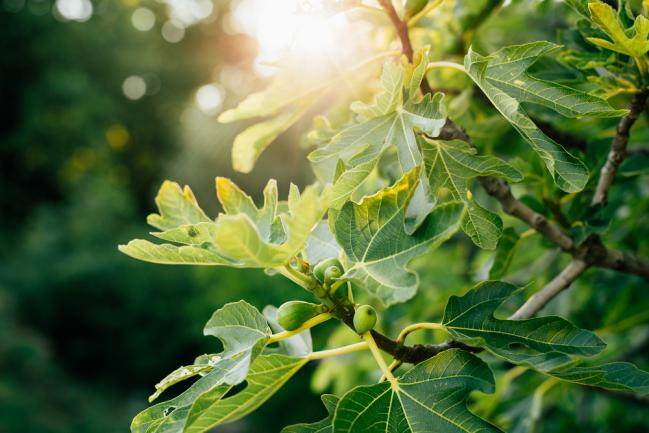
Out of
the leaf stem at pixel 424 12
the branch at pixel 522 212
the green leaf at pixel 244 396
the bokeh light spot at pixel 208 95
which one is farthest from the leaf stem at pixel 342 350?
the bokeh light spot at pixel 208 95

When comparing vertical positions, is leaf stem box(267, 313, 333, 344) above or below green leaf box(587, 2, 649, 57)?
below

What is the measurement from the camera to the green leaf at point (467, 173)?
82 centimetres

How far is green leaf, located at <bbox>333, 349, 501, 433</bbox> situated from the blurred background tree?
0.51m

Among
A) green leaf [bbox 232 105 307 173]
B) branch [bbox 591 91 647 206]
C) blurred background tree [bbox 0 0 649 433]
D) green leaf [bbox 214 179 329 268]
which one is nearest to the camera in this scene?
green leaf [bbox 214 179 329 268]

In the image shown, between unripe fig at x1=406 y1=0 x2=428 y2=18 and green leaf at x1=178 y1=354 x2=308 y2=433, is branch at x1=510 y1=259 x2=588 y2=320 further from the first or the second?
unripe fig at x1=406 y1=0 x2=428 y2=18

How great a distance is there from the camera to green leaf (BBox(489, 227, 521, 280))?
1092mm

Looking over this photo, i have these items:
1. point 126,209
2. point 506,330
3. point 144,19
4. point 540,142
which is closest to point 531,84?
point 540,142

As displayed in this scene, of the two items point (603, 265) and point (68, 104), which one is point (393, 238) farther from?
point (68, 104)

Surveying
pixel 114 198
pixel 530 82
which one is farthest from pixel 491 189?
pixel 114 198

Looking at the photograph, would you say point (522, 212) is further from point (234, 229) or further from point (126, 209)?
point (126, 209)

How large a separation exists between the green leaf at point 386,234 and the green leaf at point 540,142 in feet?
0.51

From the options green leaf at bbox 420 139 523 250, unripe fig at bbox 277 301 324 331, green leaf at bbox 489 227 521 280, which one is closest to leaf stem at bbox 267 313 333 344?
unripe fig at bbox 277 301 324 331

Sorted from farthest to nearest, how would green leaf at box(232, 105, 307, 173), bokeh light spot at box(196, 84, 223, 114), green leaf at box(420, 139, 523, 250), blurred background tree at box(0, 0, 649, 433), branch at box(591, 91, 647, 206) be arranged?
bokeh light spot at box(196, 84, 223, 114), blurred background tree at box(0, 0, 649, 433), green leaf at box(232, 105, 307, 173), branch at box(591, 91, 647, 206), green leaf at box(420, 139, 523, 250)

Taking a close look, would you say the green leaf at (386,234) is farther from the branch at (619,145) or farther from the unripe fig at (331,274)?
the branch at (619,145)
